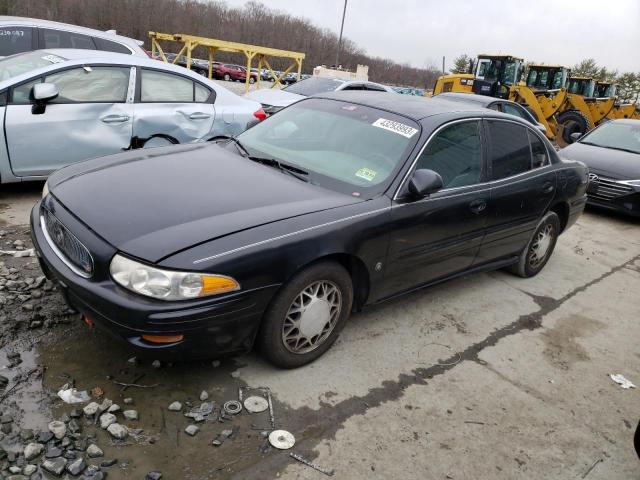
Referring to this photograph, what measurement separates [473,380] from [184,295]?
6.54ft

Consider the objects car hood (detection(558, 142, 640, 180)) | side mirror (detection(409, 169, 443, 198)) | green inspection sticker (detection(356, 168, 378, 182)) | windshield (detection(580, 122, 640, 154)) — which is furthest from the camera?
windshield (detection(580, 122, 640, 154))

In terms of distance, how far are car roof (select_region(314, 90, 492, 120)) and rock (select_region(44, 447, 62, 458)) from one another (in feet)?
9.59

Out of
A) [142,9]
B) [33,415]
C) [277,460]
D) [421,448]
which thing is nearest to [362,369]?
[421,448]

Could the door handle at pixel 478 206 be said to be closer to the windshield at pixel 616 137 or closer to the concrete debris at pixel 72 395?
the concrete debris at pixel 72 395

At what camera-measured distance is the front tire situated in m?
2.83

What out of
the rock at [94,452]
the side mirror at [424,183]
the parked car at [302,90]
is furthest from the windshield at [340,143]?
the parked car at [302,90]

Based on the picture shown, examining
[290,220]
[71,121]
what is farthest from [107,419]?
[71,121]

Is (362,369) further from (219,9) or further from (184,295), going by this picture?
(219,9)

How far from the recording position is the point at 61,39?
7613 millimetres

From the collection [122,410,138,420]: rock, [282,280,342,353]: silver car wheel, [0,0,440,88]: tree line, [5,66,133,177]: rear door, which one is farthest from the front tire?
[0,0,440,88]: tree line

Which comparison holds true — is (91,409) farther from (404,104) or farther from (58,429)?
(404,104)

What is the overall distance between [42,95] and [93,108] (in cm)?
54

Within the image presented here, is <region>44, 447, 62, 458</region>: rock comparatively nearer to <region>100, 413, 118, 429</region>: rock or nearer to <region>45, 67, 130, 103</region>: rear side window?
<region>100, 413, 118, 429</region>: rock

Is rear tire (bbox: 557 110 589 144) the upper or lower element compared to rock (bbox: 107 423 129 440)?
upper
